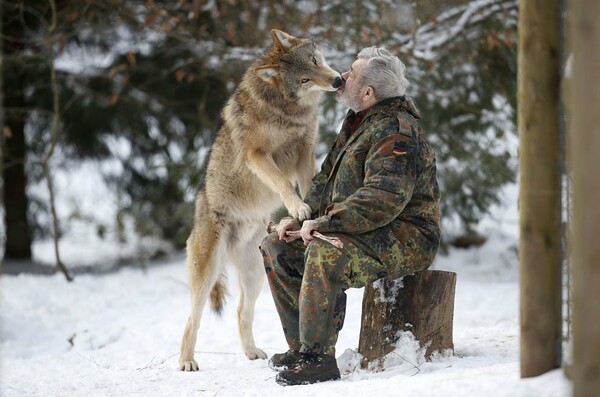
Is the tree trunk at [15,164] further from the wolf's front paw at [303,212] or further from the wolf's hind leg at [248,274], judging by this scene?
the wolf's front paw at [303,212]

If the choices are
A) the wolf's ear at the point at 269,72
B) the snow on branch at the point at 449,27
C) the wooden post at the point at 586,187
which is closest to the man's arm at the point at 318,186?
the wolf's ear at the point at 269,72

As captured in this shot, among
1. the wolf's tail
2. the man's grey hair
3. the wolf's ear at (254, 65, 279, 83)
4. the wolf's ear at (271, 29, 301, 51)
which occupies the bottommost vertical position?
the wolf's tail

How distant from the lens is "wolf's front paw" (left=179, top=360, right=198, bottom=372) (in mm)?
5312

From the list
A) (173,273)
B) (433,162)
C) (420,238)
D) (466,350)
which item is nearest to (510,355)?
(466,350)

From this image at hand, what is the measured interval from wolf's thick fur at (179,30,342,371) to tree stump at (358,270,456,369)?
50.1 inches

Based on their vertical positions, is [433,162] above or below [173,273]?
above

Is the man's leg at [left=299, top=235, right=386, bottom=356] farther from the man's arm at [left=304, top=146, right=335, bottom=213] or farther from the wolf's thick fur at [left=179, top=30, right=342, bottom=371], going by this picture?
the wolf's thick fur at [left=179, top=30, right=342, bottom=371]

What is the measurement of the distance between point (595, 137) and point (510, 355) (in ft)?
8.80

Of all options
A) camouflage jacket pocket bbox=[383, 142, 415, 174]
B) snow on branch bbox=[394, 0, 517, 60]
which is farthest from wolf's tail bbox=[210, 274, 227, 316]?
snow on branch bbox=[394, 0, 517, 60]

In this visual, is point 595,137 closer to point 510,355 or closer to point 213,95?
point 510,355

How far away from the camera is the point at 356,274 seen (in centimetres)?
399

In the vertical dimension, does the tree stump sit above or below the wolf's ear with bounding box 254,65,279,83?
below

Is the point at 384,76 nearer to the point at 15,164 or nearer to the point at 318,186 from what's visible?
the point at 318,186

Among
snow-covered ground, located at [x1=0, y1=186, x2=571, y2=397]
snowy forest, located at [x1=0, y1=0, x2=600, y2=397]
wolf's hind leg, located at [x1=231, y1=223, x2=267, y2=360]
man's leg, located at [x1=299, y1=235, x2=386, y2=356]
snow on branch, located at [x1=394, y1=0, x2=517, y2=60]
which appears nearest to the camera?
snow-covered ground, located at [x1=0, y1=186, x2=571, y2=397]
